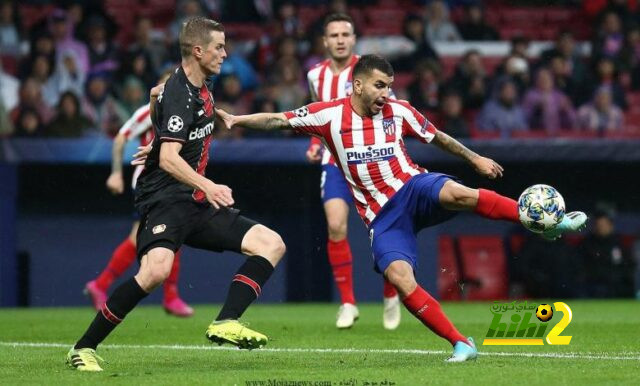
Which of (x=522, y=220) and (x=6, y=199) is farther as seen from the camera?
(x=6, y=199)

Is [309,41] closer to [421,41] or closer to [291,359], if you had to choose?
[421,41]

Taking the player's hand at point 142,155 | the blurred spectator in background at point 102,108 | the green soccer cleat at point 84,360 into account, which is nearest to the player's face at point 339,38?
the player's hand at point 142,155

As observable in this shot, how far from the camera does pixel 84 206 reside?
1477 cm

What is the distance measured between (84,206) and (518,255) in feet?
16.1

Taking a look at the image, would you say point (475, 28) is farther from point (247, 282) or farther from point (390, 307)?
point (247, 282)

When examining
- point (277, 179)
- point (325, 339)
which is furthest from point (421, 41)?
point (325, 339)

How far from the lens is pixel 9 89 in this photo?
15.5 meters

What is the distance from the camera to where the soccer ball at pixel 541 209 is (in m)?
7.05

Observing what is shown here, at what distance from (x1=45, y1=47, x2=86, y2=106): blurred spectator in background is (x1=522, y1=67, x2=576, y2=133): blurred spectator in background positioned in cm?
531

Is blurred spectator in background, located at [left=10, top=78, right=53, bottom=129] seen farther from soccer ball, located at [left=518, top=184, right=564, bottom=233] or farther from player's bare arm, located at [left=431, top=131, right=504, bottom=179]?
soccer ball, located at [left=518, top=184, right=564, bottom=233]

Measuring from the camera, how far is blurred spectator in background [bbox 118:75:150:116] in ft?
48.6

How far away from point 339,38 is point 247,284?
3705mm

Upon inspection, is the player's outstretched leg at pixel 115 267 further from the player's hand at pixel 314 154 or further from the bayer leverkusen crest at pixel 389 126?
the bayer leverkusen crest at pixel 389 126

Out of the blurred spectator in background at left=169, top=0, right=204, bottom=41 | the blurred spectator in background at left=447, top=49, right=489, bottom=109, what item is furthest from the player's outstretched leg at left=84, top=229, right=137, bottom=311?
the blurred spectator in background at left=447, top=49, right=489, bottom=109
